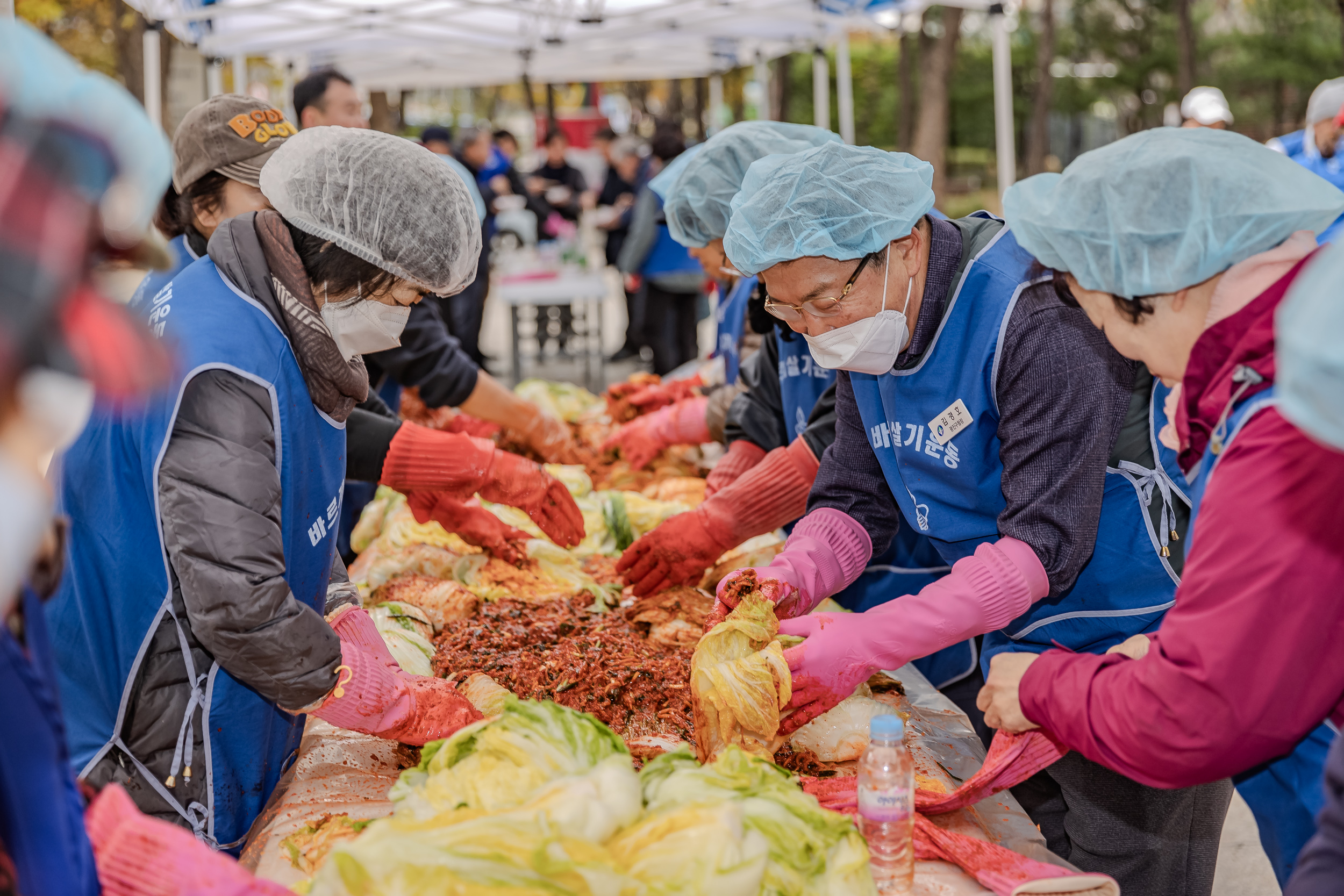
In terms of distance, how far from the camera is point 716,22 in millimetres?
10023

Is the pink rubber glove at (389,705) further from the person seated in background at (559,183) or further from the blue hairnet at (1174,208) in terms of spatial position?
the person seated in background at (559,183)

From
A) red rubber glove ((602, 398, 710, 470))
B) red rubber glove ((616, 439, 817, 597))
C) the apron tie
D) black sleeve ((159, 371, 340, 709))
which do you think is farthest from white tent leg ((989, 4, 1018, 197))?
black sleeve ((159, 371, 340, 709))

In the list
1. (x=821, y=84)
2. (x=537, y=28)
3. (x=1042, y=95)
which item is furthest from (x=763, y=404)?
(x=1042, y=95)

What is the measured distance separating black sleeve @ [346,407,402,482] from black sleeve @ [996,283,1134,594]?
1974 millimetres

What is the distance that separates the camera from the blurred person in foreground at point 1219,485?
57.9 inches

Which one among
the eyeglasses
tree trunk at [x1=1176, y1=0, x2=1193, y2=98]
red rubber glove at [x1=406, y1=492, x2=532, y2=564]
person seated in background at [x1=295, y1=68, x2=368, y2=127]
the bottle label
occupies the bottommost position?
red rubber glove at [x1=406, y1=492, x2=532, y2=564]

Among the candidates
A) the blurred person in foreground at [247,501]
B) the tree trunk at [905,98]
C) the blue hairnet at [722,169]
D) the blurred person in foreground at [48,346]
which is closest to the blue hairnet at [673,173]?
the blue hairnet at [722,169]

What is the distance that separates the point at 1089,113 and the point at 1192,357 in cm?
2740

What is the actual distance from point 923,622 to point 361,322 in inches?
53.7

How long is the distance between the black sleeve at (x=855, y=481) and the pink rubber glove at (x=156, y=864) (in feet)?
5.93

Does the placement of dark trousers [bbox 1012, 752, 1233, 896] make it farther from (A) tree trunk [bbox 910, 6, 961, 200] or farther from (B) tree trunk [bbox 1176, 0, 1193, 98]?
(B) tree trunk [bbox 1176, 0, 1193, 98]

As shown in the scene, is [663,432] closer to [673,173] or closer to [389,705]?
[673,173]

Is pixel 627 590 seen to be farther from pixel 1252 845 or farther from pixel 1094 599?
pixel 1252 845

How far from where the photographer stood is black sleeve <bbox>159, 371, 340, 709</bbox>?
1959mm
